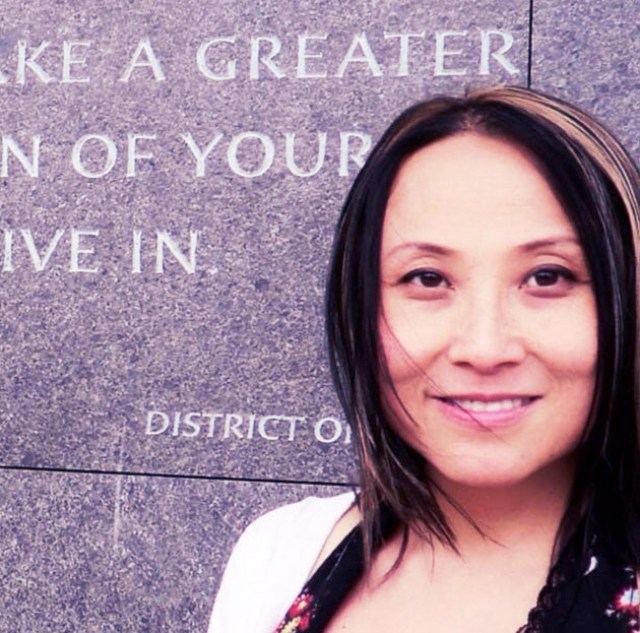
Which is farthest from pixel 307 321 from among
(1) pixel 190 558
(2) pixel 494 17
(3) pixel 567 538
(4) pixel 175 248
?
(3) pixel 567 538

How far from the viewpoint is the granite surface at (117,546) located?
3.71 meters

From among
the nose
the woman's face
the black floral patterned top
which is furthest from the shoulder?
the nose

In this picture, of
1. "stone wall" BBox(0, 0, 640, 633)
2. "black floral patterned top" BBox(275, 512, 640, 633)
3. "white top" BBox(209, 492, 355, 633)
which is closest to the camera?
"black floral patterned top" BBox(275, 512, 640, 633)

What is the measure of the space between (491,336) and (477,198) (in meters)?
0.18

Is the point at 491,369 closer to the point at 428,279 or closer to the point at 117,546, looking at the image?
the point at 428,279

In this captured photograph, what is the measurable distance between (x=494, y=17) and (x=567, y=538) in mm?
2379

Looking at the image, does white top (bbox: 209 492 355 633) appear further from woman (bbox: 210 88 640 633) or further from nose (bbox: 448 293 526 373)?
nose (bbox: 448 293 526 373)

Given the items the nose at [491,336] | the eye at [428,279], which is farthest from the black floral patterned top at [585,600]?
the eye at [428,279]

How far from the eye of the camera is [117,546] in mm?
3785

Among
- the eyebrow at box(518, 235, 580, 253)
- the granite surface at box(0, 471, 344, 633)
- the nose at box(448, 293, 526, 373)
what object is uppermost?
the eyebrow at box(518, 235, 580, 253)

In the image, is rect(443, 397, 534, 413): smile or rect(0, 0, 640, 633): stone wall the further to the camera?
rect(0, 0, 640, 633): stone wall

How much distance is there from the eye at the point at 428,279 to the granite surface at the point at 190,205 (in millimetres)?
2155

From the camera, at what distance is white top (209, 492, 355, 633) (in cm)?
173

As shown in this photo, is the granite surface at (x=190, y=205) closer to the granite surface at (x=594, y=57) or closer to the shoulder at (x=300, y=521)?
the granite surface at (x=594, y=57)
